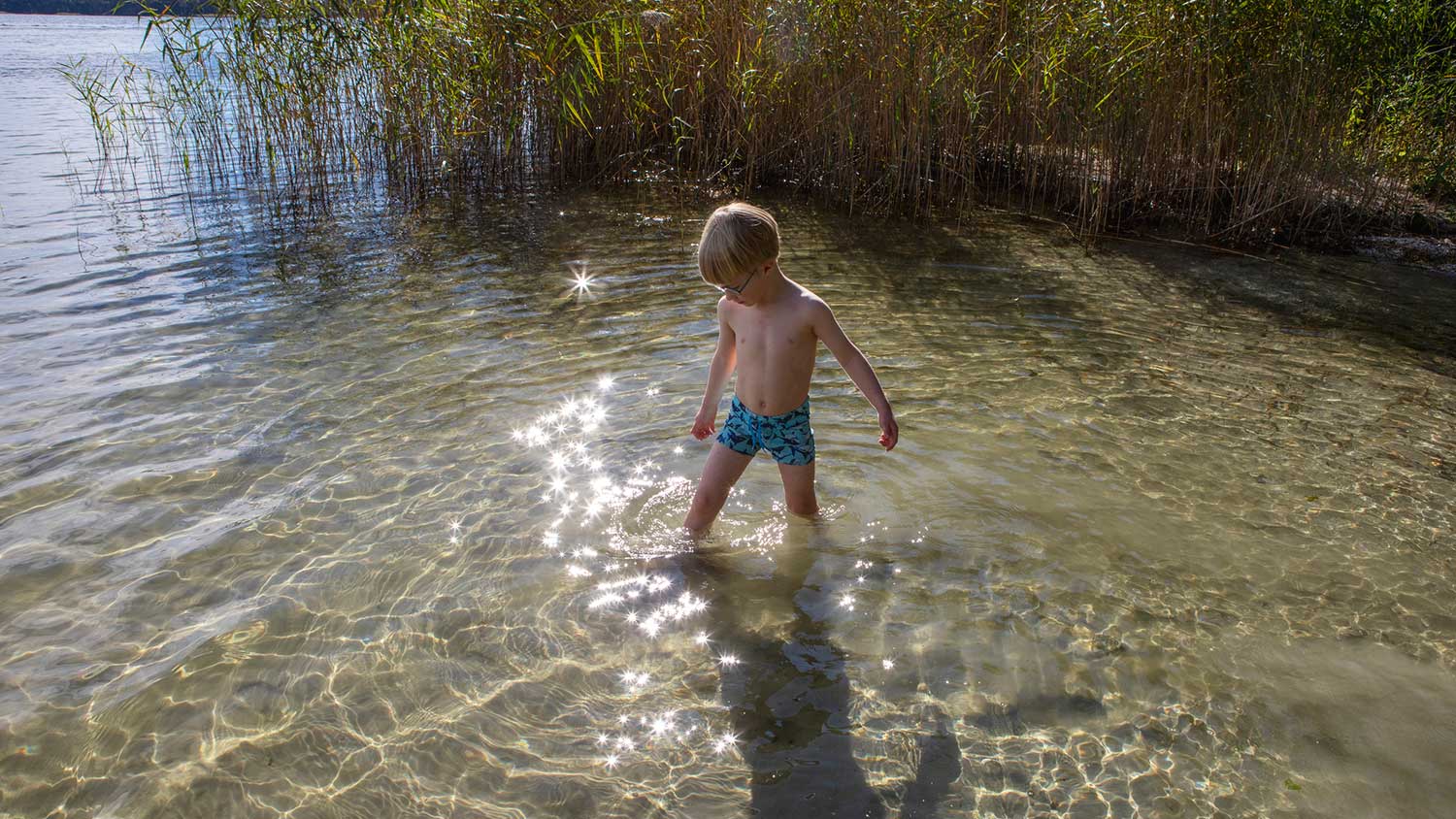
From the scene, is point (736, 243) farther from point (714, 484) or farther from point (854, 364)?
point (714, 484)

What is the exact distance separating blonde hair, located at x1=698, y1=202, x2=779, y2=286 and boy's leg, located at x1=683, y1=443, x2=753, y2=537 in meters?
0.73

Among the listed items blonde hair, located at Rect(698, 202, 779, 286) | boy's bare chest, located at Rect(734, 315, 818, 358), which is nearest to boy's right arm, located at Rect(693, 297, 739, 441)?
boy's bare chest, located at Rect(734, 315, 818, 358)

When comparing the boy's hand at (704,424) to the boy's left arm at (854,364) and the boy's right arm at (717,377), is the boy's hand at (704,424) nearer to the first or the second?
the boy's right arm at (717,377)

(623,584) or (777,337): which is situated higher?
(777,337)

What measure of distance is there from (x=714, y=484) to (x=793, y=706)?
980 millimetres

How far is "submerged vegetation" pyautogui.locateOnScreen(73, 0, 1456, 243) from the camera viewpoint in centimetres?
759

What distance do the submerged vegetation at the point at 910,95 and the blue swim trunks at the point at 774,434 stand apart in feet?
16.7

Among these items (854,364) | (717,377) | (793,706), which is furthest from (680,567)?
(854,364)

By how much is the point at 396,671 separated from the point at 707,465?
1.27 meters

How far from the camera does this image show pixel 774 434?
10.8 ft

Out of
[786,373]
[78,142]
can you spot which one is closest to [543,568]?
[786,373]

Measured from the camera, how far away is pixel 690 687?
2736mm

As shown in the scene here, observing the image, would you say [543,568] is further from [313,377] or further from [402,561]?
[313,377]

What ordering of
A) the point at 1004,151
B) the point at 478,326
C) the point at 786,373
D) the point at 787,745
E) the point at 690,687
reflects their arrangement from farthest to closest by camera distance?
1. the point at 1004,151
2. the point at 478,326
3. the point at 786,373
4. the point at 690,687
5. the point at 787,745
